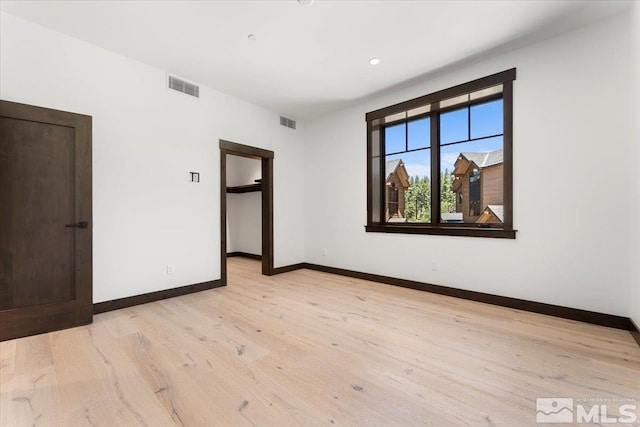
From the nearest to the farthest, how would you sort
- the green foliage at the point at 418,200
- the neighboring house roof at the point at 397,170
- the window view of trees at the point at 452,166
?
the window view of trees at the point at 452,166 < the green foliage at the point at 418,200 < the neighboring house roof at the point at 397,170

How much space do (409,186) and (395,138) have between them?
33.2 inches

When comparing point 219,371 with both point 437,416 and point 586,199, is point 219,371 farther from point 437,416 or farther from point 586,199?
point 586,199

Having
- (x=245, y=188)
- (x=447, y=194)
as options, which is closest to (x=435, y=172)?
(x=447, y=194)

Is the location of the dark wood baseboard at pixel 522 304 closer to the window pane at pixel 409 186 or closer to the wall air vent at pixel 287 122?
the window pane at pixel 409 186

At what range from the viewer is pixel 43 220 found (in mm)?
2564

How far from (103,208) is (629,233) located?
17.5 feet

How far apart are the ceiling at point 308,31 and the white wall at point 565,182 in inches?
11.1

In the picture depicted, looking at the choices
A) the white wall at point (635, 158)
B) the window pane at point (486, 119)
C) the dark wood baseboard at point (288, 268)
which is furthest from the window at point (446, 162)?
the dark wood baseboard at point (288, 268)

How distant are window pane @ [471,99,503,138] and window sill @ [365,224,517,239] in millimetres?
1223

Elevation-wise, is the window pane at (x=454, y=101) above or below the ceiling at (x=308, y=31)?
below

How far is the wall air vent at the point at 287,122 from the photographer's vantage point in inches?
202

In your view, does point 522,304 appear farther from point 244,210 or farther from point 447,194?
point 244,210

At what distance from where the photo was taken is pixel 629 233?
252 centimetres

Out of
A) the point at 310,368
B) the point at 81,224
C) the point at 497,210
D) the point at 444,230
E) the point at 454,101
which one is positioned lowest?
the point at 310,368
